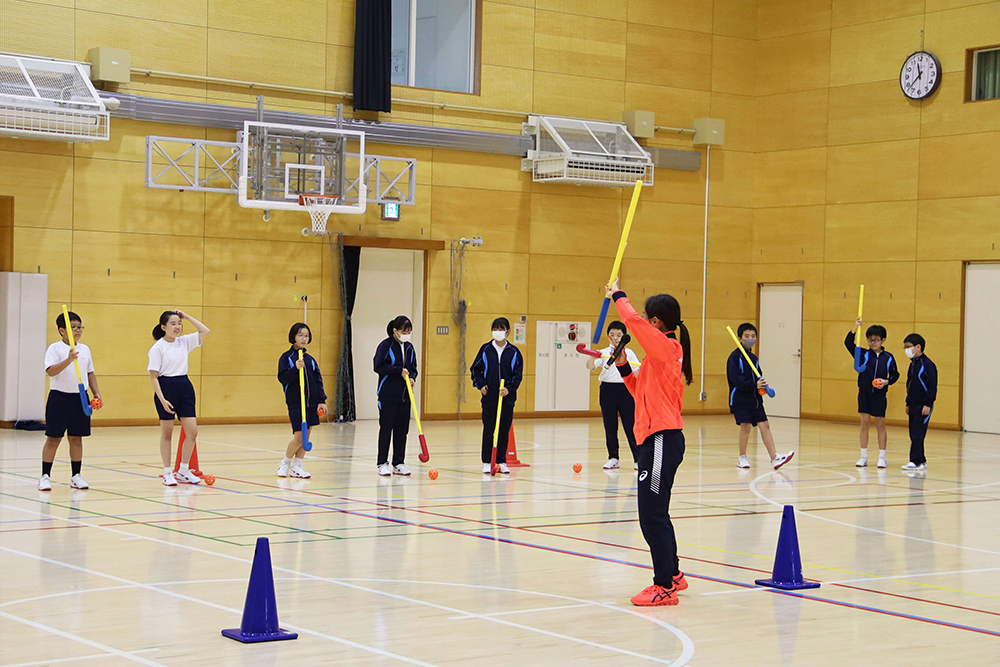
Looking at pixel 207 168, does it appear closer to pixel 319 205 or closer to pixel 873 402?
pixel 319 205

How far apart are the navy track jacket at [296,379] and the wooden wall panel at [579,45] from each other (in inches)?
500

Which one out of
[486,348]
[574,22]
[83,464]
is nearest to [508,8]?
[574,22]

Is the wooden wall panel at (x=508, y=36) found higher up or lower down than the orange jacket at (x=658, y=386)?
higher up

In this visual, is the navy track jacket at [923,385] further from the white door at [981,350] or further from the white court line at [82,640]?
the white court line at [82,640]

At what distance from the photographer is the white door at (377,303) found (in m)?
24.0

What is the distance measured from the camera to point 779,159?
28031mm

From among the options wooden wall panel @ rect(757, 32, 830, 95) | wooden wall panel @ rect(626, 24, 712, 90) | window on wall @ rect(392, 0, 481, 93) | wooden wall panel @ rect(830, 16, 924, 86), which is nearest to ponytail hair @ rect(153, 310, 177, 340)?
window on wall @ rect(392, 0, 481, 93)

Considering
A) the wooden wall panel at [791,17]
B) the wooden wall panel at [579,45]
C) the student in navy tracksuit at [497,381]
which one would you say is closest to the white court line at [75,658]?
the student in navy tracksuit at [497,381]

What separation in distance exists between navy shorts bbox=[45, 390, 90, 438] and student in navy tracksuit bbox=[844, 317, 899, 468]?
10629 millimetres

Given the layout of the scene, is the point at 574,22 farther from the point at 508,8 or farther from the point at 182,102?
the point at 182,102

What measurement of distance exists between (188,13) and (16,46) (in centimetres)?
310

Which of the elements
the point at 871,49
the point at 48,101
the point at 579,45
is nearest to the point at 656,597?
the point at 48,101

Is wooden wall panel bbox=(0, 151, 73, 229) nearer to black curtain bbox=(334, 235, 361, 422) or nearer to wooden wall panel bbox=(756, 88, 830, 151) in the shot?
black curtain bbox=(334, 235, 361, 422)

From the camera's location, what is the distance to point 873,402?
17578mm
